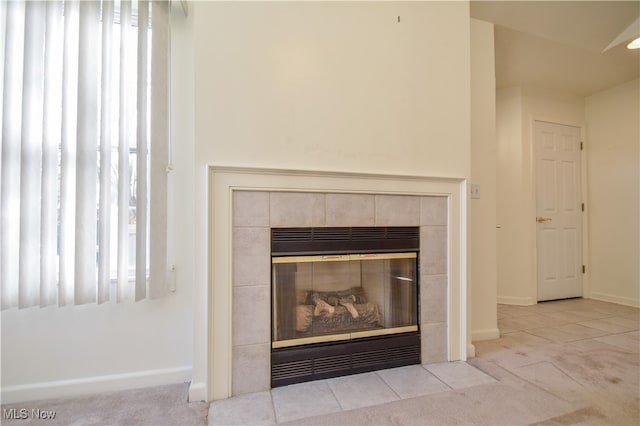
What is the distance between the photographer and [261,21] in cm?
157

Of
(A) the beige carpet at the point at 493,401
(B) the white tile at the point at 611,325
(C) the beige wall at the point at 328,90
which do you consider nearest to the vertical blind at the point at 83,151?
(C) the beige wall at the point at 328,90

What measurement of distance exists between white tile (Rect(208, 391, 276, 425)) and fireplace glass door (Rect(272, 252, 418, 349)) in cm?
26

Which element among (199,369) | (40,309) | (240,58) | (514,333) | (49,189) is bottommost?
(514,333)

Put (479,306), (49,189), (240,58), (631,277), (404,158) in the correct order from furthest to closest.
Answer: (631,277) < (479,306) < (404,158) < (240,58) < (49,189)

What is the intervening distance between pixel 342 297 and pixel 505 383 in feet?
3.33

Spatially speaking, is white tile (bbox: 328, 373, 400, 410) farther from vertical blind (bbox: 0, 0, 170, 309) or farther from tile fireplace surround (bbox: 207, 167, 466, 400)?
vertical blind (bbox: 0, 0, 170, 309)

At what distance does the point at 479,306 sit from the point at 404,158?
136 cm

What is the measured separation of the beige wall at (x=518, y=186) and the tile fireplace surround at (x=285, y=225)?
6.13 feet

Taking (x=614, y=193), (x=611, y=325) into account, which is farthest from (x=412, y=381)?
(x=614, y=193)

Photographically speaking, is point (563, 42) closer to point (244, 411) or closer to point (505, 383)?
point (505, 383)

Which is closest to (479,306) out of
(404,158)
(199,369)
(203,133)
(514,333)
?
(514,333)

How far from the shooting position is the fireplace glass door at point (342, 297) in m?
1.63

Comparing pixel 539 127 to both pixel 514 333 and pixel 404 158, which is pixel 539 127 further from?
pixel 404 158

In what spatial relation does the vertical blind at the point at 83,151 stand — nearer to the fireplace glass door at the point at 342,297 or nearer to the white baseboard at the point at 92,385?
the white baseboard at the point at 92,385
